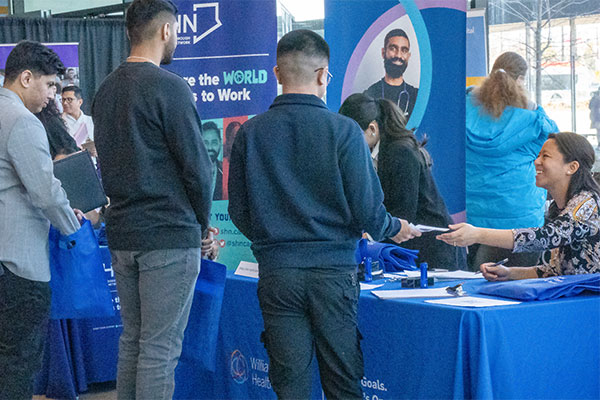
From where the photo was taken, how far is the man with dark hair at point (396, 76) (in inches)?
134

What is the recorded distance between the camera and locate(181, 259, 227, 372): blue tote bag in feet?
8.42

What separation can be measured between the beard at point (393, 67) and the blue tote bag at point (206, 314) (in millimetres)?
1390

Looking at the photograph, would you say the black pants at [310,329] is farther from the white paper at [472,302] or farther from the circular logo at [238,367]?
the circular logo at [238,367]

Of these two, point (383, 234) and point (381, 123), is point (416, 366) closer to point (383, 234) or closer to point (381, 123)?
point (383, 234)

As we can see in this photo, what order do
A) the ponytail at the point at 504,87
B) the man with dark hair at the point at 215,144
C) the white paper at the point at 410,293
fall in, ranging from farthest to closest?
the ponytail at the point at 504,87 → the man with dark hair at the point at 215,144 → the white paper at the point at 410,293

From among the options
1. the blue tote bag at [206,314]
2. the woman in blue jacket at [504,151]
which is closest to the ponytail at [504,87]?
the woman in blue jacket at [504,151]

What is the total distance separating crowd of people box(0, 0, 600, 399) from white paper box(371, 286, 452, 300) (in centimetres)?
18

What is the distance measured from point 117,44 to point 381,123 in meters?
3.19

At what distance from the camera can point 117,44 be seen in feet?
19.4

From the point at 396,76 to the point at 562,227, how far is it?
4.25 feet

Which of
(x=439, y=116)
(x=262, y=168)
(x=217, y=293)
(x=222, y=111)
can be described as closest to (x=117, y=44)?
(x=222, y=111)

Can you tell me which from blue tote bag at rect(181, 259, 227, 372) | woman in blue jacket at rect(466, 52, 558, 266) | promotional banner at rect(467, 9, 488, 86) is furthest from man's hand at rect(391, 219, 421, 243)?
promotional banner at rect(467, 9, 488, 86)

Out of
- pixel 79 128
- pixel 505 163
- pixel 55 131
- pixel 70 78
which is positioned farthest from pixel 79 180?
pixel 70 78

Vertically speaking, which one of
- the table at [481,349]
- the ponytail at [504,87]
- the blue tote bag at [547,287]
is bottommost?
the table at [481,349]
